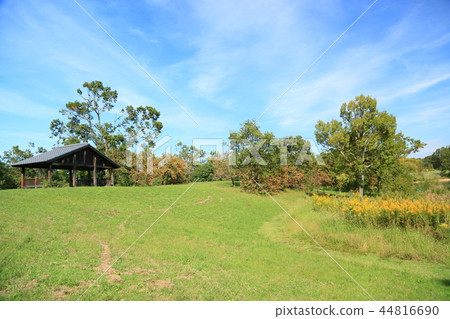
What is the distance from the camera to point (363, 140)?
19.8m

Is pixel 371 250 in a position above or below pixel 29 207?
below

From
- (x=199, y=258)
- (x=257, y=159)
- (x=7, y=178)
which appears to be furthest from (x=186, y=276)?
(x=7, y=178)

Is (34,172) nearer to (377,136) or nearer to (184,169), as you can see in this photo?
(184,169)

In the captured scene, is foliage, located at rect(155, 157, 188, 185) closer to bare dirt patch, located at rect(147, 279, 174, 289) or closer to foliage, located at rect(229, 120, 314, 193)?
foliage, located at rect(229, 120, 314, 193)

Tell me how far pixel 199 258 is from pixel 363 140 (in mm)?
18119

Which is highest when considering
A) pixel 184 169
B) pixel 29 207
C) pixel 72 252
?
pixel 184 169

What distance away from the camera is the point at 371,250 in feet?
23.0

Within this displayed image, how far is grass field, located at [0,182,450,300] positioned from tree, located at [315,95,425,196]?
1109 centimetres

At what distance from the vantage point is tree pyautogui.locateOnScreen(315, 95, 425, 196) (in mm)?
18828

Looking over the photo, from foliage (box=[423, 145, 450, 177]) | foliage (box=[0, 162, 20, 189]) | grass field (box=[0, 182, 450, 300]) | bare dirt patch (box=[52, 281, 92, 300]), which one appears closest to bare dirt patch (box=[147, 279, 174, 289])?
grass field (box=[0, 182, 450, 300])

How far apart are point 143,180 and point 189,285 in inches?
954

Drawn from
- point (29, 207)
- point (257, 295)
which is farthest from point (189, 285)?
point (29, 207)
